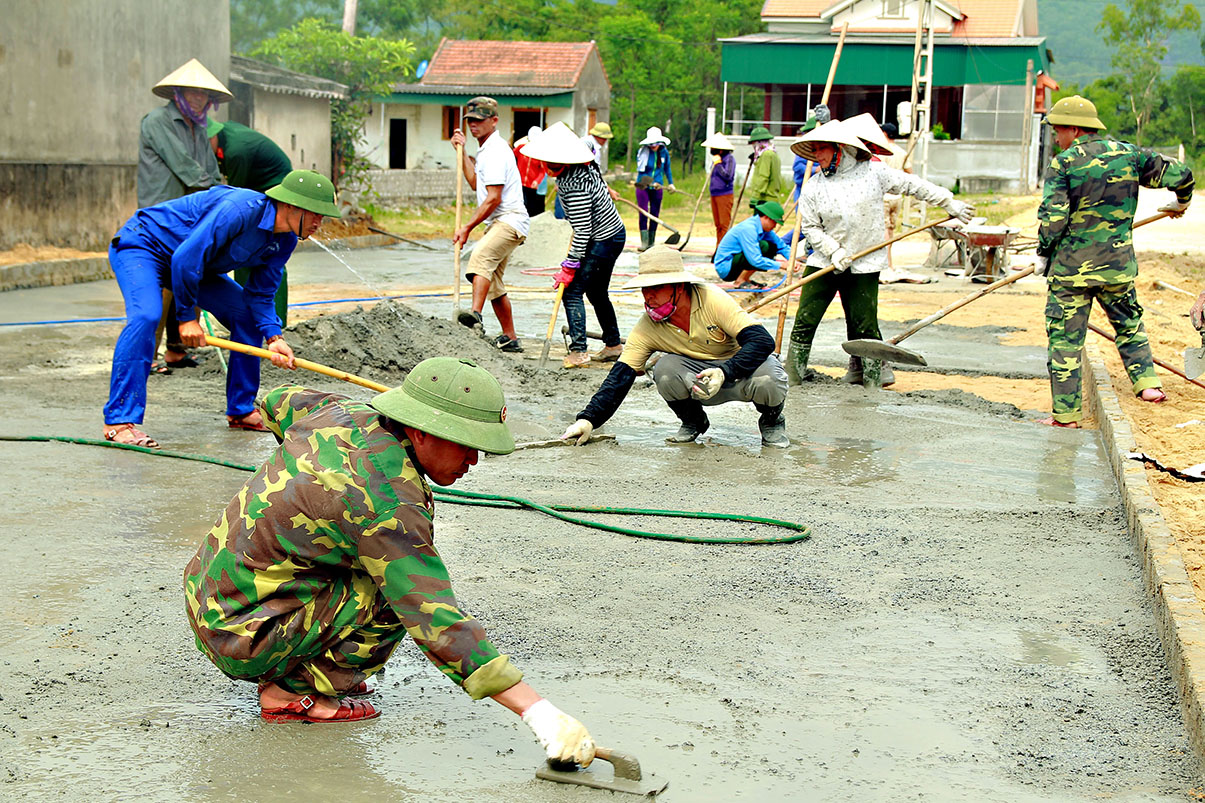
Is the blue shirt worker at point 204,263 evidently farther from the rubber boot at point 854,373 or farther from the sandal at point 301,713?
the rubber boot at point 854,373

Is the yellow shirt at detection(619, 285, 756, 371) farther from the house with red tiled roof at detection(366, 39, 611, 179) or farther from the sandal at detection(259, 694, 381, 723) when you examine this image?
the house with red tiled roof at detection(366, 39, 611, 179)

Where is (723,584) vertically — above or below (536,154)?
below

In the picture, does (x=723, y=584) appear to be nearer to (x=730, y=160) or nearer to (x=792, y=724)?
(x=792, y=724)

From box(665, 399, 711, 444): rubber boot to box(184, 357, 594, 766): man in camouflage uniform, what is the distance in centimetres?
398

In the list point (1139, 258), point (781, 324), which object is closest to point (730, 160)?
point (1139, 258)

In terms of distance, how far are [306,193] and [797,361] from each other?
4.21 m

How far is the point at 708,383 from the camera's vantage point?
6.71m

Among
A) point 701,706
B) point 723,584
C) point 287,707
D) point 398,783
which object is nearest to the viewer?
point 398,783

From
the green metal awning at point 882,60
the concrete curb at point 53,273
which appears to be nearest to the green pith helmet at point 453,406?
the concrete curb at point 53,273

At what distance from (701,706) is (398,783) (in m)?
0.96

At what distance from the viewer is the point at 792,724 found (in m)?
3.56

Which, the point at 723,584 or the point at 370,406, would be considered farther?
the point at 723,584

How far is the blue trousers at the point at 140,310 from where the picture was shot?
21.1 ft

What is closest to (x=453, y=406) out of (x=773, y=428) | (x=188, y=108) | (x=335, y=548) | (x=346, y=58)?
(x=335, y=548)
